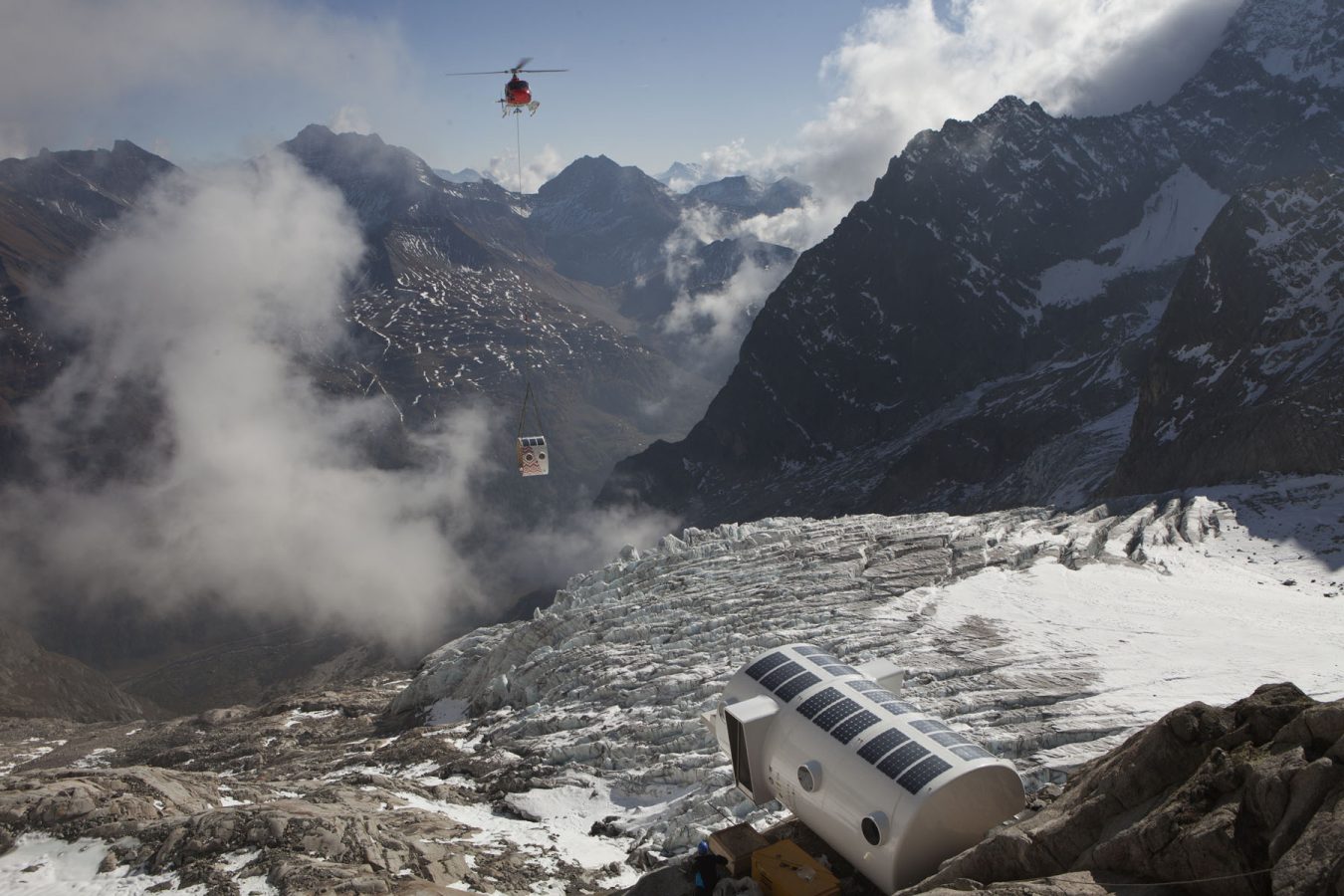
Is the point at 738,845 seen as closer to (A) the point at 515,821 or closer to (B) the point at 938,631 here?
(A) the point at 515,821

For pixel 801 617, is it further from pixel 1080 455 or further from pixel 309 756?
pixel 1080 455

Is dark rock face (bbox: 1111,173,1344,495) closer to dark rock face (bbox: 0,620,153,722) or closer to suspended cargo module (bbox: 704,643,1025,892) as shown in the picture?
suspended cargo module (bbox: 704,643,1025,892)

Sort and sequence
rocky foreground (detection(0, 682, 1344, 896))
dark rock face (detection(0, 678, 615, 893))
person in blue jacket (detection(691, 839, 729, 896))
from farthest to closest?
dark rock face (detection(0, 678, 615, 893)), person in blue jacket (detection(691, 839, 729, 896)), rocky foreground (detection(0, 682, 1344, 896))

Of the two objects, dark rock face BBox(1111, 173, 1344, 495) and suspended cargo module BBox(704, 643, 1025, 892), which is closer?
suspended cargo module BBox(704, 643, 1025, 892)

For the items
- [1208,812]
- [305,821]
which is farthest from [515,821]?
[1208,812]

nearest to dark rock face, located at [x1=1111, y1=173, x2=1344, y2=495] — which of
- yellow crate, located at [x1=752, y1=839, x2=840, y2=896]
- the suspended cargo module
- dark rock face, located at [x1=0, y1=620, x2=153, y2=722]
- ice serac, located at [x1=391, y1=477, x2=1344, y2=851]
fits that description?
ice serac, located at [x1=391, y1=477, x2=1344, y2=851]

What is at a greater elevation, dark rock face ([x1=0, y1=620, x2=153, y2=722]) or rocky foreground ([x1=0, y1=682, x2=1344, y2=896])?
rocky foreground ([x1=0, y1=682, x2=1344, y2=896])
